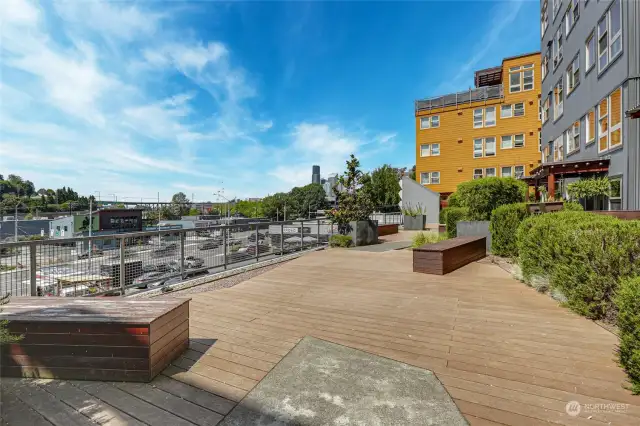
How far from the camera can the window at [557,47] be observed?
47.2ft

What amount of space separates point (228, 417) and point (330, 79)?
66.4 feet

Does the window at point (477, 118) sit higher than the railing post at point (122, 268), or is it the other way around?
the window at point (477, 118)

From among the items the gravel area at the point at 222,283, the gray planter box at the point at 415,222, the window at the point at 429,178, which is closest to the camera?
the gravel area at the point at 222,283

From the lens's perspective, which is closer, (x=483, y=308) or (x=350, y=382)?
(x=350, y=382)

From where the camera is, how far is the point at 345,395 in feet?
7.12

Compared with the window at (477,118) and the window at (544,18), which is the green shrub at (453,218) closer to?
the window at (544,18)

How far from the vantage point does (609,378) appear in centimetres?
232

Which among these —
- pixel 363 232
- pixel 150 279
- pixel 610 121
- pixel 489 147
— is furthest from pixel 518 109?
pixel 150 279

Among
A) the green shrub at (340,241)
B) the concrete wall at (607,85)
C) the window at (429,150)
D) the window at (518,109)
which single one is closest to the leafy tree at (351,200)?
the green shrub at (340,241)

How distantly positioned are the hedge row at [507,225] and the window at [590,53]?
21.6 ft

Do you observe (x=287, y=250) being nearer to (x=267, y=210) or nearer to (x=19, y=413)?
(x=19, y=413)

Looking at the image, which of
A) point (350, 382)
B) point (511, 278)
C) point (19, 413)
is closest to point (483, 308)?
point (511, 278)

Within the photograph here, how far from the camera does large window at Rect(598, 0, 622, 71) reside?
8.69m

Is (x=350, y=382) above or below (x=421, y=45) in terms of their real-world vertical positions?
below
